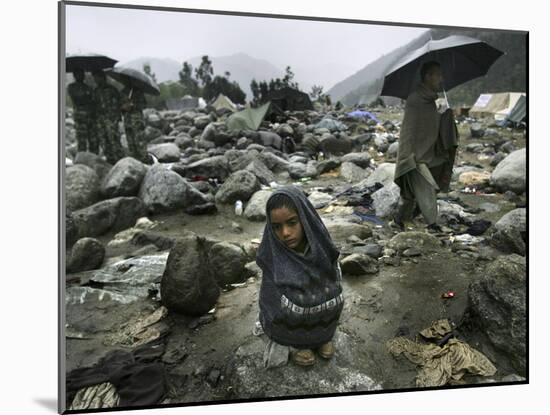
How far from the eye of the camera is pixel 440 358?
3322 mm

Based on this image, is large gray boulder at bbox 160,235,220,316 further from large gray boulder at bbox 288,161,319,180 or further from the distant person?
large gray boulder at bbox 288,161,319,180

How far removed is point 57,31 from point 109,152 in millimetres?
820

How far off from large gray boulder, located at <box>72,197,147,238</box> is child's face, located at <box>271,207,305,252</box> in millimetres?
1012

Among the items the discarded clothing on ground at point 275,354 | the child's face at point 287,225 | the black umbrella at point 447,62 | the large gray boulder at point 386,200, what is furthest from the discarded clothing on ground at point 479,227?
the discarded clothing on ground at point 275,354

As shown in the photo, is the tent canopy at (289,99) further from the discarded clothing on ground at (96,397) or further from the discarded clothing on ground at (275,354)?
the discarded clothing on ground at (96,397)

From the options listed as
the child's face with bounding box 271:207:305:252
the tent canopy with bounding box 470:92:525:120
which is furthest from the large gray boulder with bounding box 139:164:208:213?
the tent canopy with bounding box 470:92:525:120

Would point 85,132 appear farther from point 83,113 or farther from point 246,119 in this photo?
point 246,119

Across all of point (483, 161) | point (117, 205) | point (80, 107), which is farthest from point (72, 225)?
point (483, 161)

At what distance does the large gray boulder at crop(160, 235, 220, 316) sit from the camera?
3096mm

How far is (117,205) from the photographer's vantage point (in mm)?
3215

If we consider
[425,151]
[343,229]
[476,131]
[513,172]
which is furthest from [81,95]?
[513,172]

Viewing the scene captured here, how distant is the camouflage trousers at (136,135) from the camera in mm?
3186

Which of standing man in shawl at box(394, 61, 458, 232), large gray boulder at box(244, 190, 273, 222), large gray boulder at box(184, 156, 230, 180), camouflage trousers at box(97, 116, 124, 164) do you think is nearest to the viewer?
camouflage trousers at box(97, 116, 124, 164)

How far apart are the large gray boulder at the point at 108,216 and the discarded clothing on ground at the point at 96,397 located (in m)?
0.99
